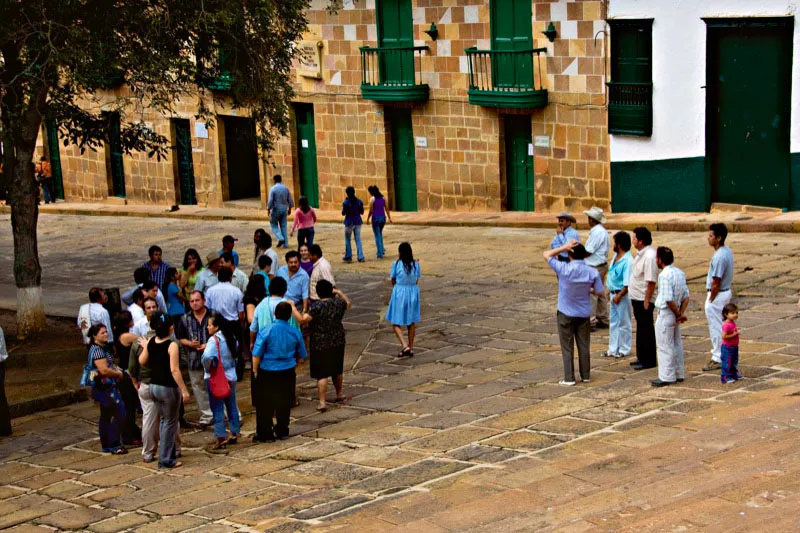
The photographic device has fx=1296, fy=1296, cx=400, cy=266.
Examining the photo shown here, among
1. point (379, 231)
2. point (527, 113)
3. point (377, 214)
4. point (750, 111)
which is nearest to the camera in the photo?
point (377, 214)

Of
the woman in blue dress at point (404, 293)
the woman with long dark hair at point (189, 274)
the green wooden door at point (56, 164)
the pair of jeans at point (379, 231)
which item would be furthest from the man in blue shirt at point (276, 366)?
the green wooden door at point (56, 164)

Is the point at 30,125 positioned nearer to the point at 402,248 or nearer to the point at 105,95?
the point at 402,248

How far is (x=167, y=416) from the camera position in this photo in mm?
11156

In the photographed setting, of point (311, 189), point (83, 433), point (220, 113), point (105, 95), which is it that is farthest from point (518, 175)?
point (83, 433)

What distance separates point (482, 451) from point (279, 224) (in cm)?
1363

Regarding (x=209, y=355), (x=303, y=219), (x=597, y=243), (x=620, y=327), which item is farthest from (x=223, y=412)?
(x=303, y=219)

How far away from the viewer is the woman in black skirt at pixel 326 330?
12539 millimetres

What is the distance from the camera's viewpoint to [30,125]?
52.7 feet

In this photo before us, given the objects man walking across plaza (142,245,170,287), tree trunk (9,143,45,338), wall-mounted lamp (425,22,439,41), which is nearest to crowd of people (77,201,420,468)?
man walking across plaza (142,245,170,287)

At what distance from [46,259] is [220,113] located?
7.77 m

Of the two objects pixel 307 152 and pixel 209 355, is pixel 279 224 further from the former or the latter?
pixel 209 355

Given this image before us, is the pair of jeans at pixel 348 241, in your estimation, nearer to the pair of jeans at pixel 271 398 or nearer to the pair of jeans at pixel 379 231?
the pair of jeans at pixel 379 231

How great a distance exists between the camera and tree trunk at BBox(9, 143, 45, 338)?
16.3 metres

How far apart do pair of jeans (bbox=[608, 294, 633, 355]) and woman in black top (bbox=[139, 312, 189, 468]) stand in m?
4.81
